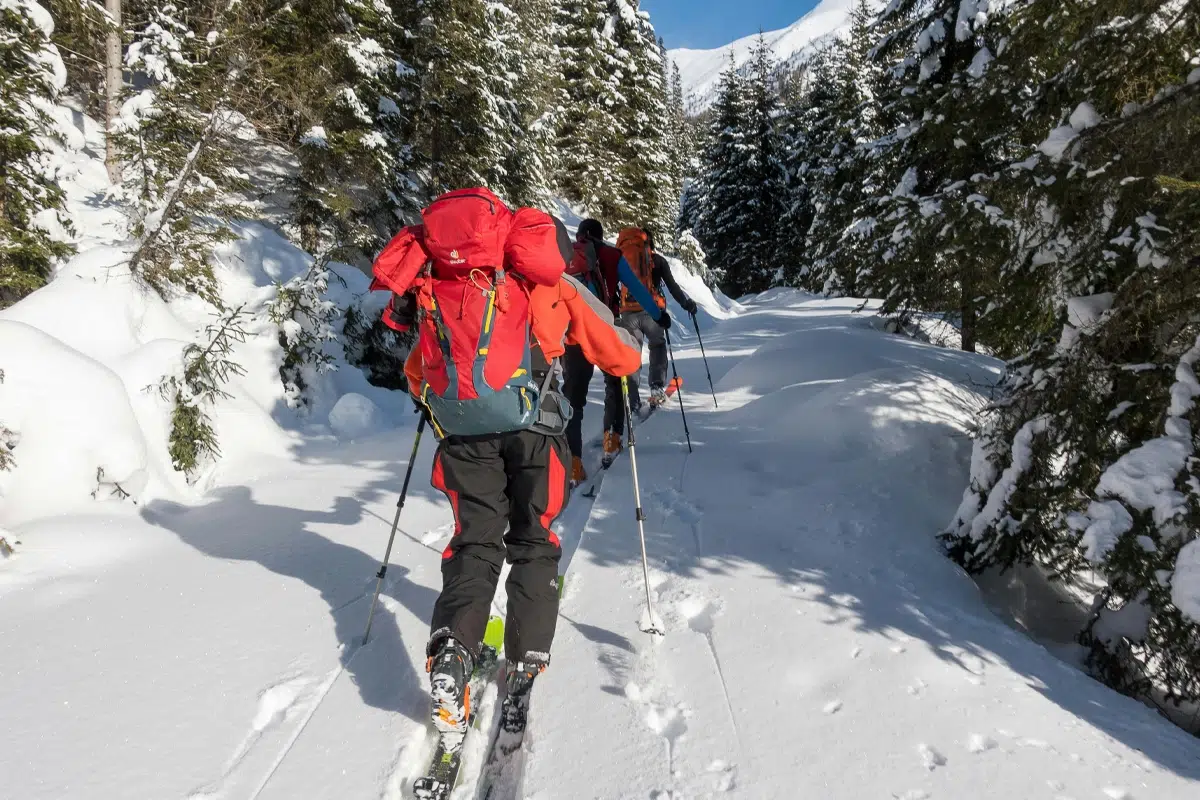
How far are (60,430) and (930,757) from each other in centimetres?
596

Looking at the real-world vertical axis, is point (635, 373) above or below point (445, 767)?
above

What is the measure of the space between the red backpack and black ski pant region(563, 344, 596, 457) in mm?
3140

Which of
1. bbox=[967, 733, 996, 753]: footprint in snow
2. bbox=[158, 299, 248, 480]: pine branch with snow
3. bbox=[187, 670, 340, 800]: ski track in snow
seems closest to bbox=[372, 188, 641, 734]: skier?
bbox=[187, 670, 340, 800]: ski track in snow

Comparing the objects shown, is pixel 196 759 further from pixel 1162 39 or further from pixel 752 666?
pixel 1162 39

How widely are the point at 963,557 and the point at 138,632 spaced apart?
529 cm

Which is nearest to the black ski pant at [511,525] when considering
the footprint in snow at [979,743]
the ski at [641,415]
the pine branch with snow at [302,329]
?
the footprint in snow at [979,743]

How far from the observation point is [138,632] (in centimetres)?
333

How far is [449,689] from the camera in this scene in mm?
2533

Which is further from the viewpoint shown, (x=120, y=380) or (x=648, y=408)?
(x=648, y=408)

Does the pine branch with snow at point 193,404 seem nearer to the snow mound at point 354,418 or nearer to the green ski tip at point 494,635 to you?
the snow mound at point 354,418

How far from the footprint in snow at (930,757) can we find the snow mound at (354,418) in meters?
6.91

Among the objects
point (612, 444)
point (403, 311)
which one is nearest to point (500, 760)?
point (403, 311)

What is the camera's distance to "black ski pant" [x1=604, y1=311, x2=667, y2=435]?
6855mm

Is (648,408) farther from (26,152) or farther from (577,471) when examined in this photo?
(26,152)
